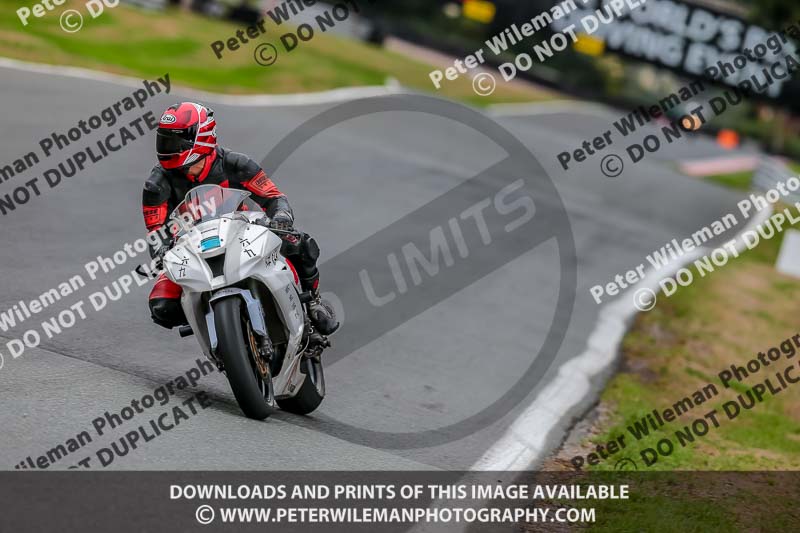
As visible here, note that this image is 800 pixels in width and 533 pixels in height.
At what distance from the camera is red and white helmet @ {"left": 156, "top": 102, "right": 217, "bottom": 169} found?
19.0 feet

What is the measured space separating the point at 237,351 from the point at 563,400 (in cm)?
382

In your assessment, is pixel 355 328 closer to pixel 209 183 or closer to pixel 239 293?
pixel 209 183

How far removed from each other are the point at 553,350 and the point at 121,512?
5.99 metres

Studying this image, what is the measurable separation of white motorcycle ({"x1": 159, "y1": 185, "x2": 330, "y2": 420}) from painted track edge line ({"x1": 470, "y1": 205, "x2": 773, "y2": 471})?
1496 millimetres

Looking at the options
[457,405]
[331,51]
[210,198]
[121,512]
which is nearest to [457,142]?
[331,51]

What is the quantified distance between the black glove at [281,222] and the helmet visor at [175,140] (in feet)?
2.17

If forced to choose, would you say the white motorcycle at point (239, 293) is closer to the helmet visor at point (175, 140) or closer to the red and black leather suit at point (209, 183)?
the red and black leather suit at point (209, 183)

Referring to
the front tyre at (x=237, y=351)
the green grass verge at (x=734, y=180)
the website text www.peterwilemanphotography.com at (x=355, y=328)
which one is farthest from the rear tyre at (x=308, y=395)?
the green grass verge at (x=734, y=180)

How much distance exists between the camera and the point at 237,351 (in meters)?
5.32

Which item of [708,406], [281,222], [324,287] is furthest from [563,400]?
[281,222]

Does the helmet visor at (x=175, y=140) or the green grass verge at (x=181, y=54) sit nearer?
the helmet visor at (x=175, y=140)

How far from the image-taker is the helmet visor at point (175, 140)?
19.1ft

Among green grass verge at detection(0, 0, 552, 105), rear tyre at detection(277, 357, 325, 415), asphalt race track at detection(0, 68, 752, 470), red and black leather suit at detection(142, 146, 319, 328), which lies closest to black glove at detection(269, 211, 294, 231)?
red and black leather suit at detection(142, 146, 319, 328)

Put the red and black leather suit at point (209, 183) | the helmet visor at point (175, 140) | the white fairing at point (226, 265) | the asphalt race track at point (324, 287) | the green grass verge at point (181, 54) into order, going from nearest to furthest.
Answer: the white fairing at point (226, 265) < the asphalt race track at point (324, 287) < the helmet visor at point (175, 140) < the red and black leather suit at point (209, 183) < the green grass verge at point (181, 54)
